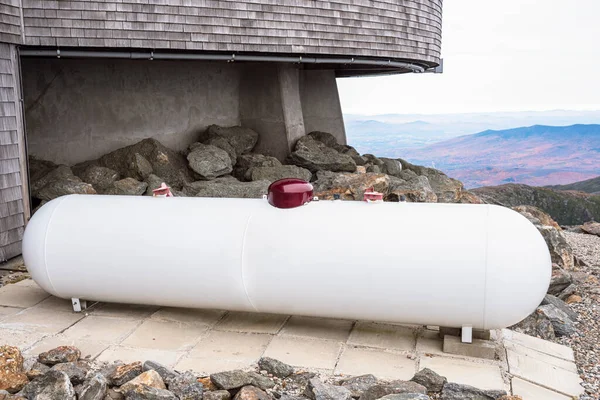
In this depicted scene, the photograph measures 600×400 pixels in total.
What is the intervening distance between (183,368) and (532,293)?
2.19 meters

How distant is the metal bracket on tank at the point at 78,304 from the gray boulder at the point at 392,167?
24.9 ft

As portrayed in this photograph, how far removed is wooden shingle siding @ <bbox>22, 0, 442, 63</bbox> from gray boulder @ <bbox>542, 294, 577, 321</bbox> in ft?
15.8

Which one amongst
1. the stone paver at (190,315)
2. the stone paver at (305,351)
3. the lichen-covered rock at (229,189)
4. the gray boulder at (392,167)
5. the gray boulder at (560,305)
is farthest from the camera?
the gray boulder at (392,167)

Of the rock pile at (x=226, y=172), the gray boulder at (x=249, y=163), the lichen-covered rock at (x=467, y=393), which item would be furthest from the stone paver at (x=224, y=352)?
the gray boulder at (x=249, y=163)

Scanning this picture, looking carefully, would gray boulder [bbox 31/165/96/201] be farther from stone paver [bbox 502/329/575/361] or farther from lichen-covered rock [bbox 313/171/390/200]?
stone paver [bbox 502/329/575/361]

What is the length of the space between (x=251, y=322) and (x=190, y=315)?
0.49 metres

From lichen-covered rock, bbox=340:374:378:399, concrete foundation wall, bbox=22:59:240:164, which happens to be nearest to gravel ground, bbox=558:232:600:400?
lichen-covered rock, bbox=340:374:378:399

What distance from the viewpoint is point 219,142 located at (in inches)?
407

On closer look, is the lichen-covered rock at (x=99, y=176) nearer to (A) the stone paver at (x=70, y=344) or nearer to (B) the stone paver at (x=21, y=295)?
(B) the stone paver at (x=21, y=295)

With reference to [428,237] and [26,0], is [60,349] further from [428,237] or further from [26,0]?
[26,0]

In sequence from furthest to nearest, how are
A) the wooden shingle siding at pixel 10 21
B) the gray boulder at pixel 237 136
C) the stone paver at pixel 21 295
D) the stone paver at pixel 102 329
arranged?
the gray boulder at pixel 237 136 < the wooden shingle siding at pixel 10 21 < the stone paver at pixel 21 295 < the stone paver at pixel 102 329

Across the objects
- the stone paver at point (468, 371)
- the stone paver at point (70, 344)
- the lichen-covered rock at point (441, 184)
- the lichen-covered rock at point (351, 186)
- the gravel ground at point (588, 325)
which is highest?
the lichen-covered rock at point (351, 186)

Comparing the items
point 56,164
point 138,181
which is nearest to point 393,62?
point 138,181

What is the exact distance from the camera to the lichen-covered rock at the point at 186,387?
3.40 m
